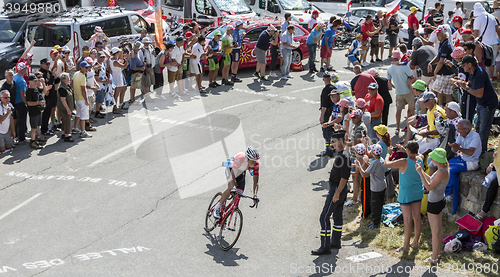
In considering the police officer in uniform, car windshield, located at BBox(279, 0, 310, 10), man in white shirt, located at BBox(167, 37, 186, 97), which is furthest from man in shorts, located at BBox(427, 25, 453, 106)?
car windshield, located at BBox(279, 0, 310, 10)

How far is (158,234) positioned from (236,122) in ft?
17.6

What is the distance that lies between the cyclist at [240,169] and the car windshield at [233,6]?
1322 cm

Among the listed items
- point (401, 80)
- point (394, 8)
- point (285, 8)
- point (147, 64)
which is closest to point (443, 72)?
point (401, 80)

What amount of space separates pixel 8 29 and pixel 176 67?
6.97 metres

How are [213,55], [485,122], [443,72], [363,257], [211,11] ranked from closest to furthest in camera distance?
1. [363,257]
2. [485,122]
3. [443,72]
4. [213,55]
5. [211,11]

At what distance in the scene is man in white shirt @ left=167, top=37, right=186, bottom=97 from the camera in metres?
14.9

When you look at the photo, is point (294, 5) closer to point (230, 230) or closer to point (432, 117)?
point (432, 117)

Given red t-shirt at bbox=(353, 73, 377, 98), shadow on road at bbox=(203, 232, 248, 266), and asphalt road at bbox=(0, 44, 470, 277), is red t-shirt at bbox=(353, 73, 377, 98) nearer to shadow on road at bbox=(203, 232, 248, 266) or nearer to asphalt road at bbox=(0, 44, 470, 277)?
→ asphalt road at bbox=(0, 44, 470, 277)

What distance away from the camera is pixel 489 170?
7840 mm

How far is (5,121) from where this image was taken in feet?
36.5

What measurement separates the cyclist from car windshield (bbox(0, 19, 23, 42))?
12.7 metres

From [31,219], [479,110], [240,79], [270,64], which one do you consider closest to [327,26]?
[270,64]

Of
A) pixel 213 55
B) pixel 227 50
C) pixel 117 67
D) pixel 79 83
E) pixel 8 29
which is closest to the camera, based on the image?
pixel 79 83

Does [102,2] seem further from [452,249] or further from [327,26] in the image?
[452,249]
